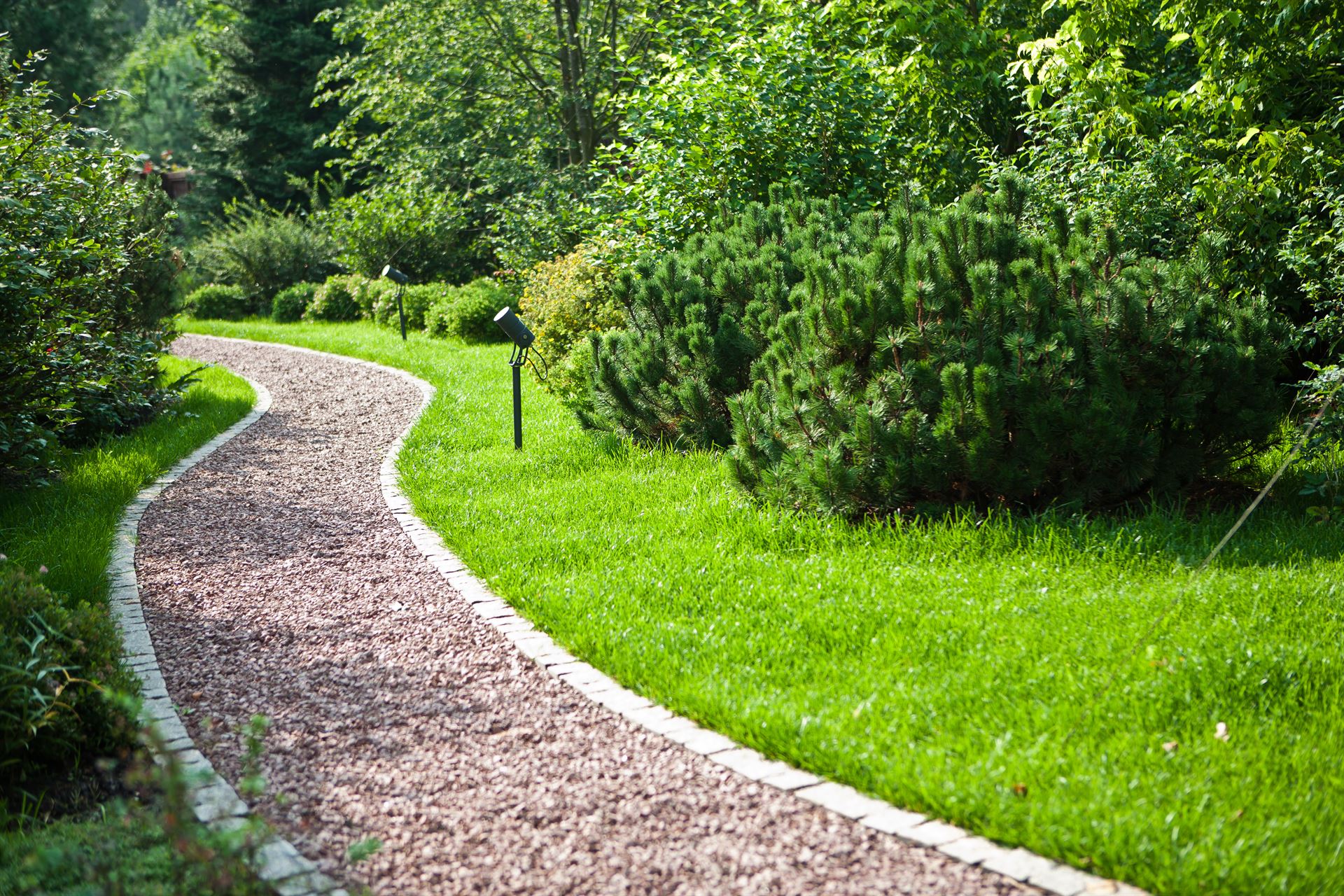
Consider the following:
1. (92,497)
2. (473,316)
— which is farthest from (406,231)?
(92,497)

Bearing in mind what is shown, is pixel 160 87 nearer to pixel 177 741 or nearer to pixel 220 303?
pixel 220 303

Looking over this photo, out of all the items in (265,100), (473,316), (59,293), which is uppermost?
(265,100)

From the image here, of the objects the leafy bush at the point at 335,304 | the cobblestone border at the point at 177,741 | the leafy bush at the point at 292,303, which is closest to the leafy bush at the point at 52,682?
the cobblestone border at the point at 177,741

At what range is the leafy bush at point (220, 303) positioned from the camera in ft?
71.7

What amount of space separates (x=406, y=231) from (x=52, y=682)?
17631 millimetres

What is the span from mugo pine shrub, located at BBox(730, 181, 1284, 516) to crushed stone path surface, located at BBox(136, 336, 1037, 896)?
212 cm

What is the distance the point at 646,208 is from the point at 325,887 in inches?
322

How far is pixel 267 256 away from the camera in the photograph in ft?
72.4

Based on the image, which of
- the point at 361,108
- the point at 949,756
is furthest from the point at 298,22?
the point at 949,756

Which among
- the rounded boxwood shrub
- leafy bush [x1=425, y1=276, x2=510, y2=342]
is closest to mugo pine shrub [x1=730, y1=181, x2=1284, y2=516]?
leafy bush [x1=425, y1=276, x2=510, y2=342]

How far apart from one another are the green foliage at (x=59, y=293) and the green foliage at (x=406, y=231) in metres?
9.79

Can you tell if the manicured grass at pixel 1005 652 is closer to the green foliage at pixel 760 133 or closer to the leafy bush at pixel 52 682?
the leafy bush at pixel 52 682

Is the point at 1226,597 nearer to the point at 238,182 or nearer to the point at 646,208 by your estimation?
the point at 646,208

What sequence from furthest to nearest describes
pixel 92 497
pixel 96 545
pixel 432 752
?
pixel 92 497
pixel 96 545
pixel 432 752
